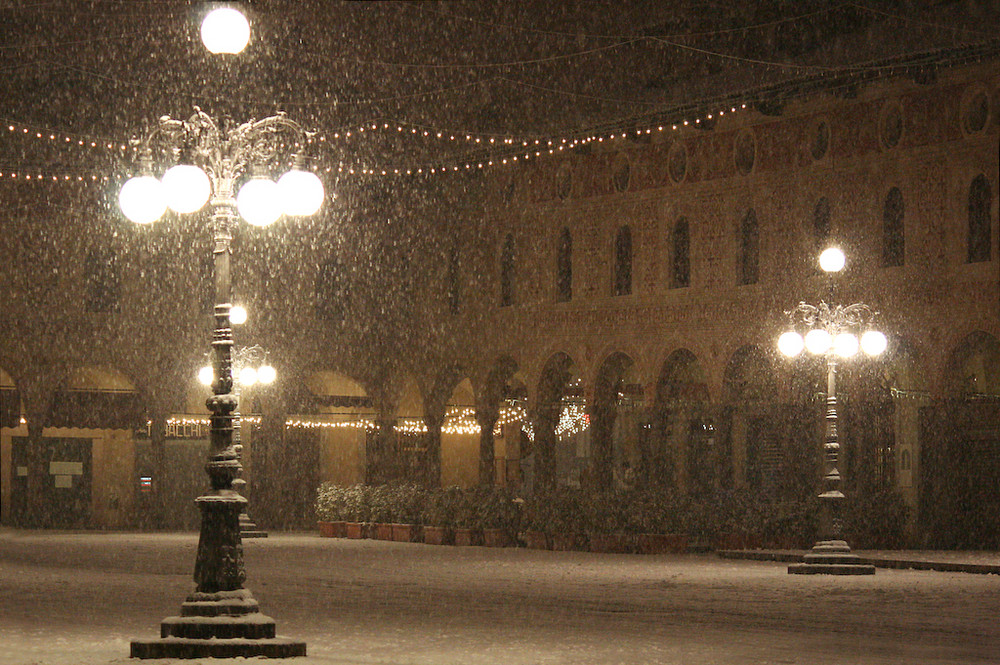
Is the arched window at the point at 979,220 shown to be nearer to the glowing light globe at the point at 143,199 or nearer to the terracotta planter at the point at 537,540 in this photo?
the terracotta planter at the point at 537,540

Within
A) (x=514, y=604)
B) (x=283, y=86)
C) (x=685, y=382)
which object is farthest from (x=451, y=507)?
(x=514, y=604)

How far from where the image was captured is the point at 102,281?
37.8m

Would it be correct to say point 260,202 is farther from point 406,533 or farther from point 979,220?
point 406,533

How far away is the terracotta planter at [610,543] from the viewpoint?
92.7ft

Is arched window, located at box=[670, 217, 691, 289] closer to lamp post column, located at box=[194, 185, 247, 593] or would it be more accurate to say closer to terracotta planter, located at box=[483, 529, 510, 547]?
terracotta planter, located at box=[483, 529, 510, 547]

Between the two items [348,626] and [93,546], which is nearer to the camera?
[348,626]

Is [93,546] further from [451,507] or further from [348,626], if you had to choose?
[348,626]

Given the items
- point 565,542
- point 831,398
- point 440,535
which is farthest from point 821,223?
point 440,535

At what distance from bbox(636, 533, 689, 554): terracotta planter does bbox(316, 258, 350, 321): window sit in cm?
1518

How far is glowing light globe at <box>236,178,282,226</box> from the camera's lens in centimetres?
1116

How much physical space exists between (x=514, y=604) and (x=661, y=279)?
1894cm

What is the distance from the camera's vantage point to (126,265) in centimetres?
3803

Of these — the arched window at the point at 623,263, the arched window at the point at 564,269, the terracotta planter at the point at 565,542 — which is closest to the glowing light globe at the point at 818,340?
the terracotta planter at the point at 565,542

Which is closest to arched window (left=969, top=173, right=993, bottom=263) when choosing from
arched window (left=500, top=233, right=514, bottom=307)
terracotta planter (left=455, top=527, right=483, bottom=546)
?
terracotta planter (left=455, top=527, right=483, bottom=546)
